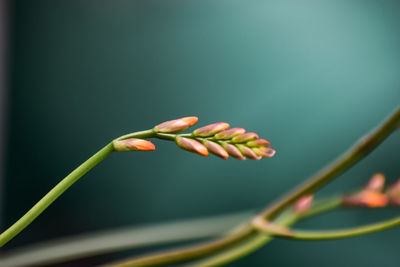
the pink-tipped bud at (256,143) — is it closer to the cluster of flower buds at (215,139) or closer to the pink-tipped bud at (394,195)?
the cluster of flower buds at (215,139)

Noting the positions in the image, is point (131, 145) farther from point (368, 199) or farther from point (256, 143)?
point (368, 199)

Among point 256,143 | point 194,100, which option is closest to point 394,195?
A: point 256,143

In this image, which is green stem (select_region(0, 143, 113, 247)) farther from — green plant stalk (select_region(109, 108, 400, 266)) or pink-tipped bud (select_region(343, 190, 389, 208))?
pink-tipped bud (select_region(343, 190, 389, 208))

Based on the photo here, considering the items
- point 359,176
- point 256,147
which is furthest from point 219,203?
point 256,147

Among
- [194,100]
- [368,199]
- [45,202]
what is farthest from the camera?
[194,100]

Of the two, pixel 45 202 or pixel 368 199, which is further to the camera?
pixel 368 199

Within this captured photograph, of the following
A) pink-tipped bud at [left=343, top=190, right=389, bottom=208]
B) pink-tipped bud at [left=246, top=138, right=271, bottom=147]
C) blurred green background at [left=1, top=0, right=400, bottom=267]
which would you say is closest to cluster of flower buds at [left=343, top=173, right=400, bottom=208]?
pink-tipped bud at [left=343, top=190, right=389, bottom=208]

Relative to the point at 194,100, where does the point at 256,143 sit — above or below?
below
